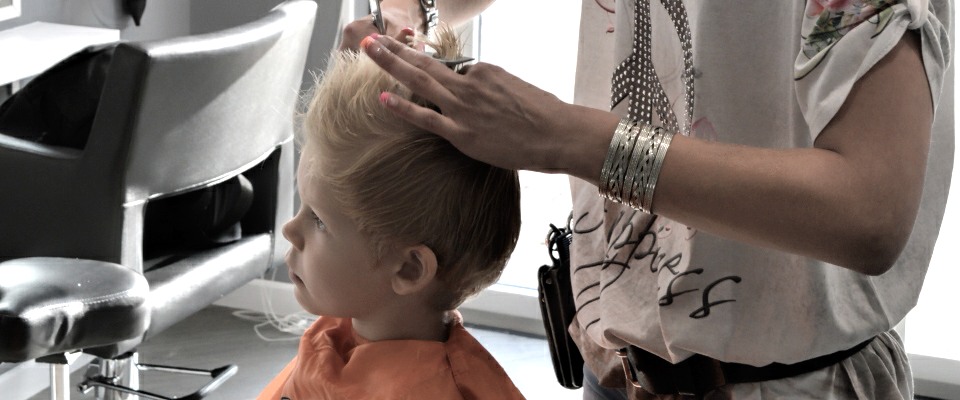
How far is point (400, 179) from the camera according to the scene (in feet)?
3.62

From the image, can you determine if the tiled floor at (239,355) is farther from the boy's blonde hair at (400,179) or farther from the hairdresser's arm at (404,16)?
the boy's blonde hair at (400,179)

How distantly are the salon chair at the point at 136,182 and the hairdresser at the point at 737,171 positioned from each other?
0.76m

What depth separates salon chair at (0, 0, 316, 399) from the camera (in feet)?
5.65

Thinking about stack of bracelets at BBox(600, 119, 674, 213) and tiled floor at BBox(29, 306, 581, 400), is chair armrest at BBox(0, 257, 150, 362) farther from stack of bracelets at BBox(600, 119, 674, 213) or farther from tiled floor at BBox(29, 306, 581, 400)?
tiled floor at BBox(29, 306, 581, 400)

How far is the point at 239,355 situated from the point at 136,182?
4.46 ft

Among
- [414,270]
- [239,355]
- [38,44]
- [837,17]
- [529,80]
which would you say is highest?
[837,17]

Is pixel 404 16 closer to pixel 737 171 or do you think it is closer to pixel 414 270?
pixel 414 270

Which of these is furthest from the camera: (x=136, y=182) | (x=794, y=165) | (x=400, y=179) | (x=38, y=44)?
(x=38, y=44)

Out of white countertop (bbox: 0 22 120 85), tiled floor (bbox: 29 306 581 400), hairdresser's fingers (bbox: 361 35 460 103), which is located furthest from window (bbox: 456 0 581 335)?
hairdresser's fingers (bbox: 361 35 460 103)

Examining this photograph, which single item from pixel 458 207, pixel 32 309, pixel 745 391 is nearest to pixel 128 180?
pixel 32 309

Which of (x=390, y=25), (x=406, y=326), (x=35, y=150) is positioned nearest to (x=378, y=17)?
(x=390, y=25)

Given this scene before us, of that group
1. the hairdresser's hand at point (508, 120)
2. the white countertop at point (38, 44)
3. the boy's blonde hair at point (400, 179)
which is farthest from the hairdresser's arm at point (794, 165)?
the white countertop at point (38, 44)

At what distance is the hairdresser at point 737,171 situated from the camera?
2.52 ft

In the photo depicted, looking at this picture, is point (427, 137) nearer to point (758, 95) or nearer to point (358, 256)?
point (358, 256)
